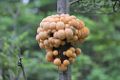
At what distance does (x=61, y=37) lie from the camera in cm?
263

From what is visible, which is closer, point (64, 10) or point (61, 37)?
point (61, 37)

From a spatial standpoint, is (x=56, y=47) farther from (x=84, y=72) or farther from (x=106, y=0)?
(x=84, y=72)

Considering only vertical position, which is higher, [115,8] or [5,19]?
[115,8]

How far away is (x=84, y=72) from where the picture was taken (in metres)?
10.3

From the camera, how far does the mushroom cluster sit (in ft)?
8.65

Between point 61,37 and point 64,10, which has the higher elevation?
point 64,10

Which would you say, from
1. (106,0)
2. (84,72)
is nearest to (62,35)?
(106,0)

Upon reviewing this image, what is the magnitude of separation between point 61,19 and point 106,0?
836 millimetres

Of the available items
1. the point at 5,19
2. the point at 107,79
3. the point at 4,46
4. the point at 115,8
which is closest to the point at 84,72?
the point at 107,79

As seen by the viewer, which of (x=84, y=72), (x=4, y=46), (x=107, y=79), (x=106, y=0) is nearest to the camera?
(x=106, y=0)

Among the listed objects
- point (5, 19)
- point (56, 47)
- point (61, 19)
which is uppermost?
point (61, 19)

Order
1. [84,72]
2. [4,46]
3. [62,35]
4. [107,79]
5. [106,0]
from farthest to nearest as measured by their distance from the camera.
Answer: [84,72] < [107,79] < [4,46] < [106,0] < [62,35]

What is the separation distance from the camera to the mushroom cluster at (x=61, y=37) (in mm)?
2637

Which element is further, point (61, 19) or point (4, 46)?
point (4, 46)
